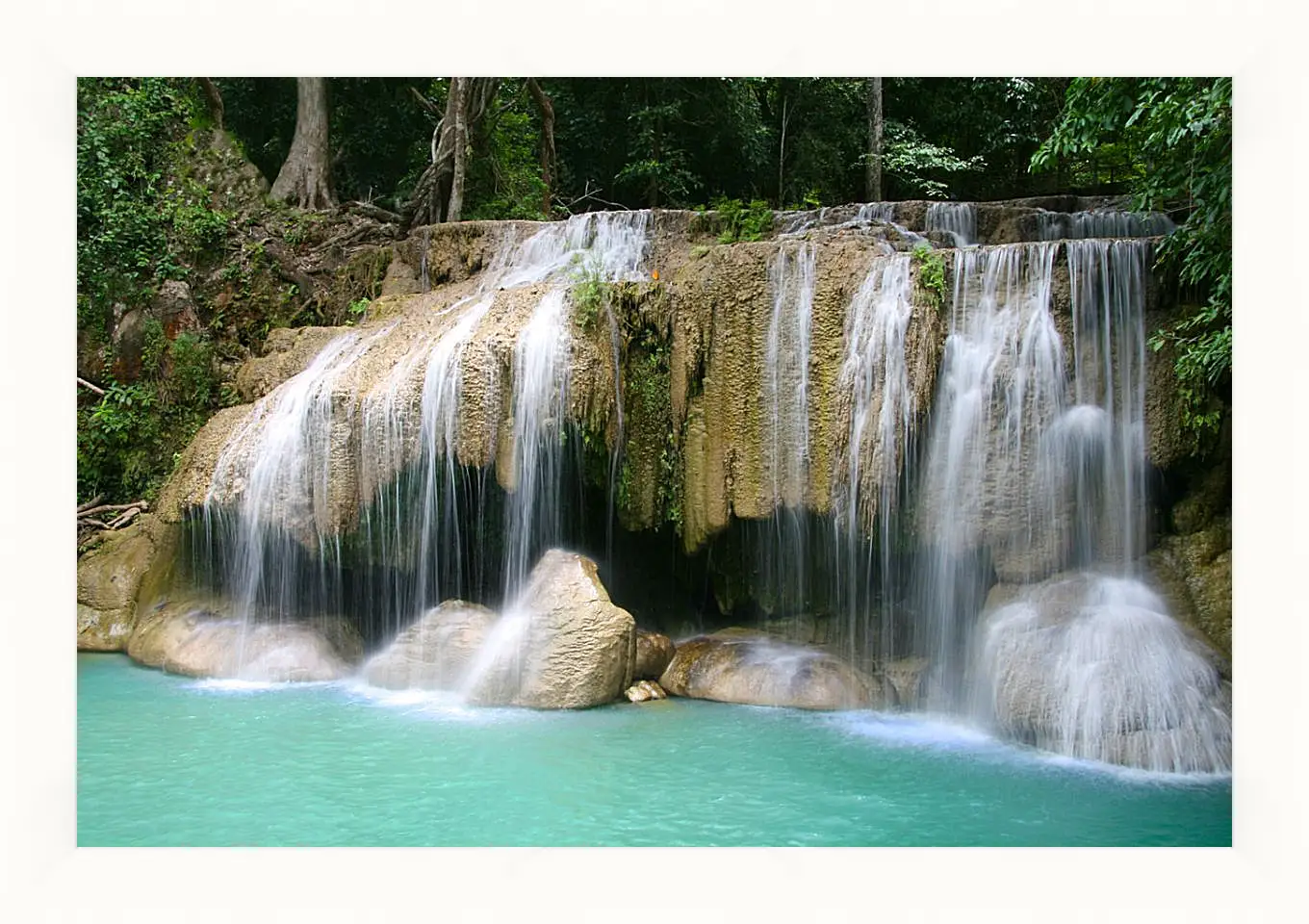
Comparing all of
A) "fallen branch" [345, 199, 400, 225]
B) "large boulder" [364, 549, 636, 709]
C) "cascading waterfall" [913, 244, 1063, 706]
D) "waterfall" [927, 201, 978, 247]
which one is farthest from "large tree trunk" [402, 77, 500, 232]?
"cascading waterfall" [913, 244, 1063, 706]

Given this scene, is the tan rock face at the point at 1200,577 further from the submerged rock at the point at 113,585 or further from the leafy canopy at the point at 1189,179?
the submerged rock at the point at 113,585

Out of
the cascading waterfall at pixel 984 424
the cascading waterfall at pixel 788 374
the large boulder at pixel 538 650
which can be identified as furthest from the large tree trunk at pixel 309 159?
the cascading waterfall at pixel 984 424

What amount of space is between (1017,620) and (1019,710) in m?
0.68

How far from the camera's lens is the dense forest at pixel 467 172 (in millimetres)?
7168

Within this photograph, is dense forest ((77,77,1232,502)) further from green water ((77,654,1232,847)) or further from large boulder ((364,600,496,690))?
large boulder ((364,600,496,690))

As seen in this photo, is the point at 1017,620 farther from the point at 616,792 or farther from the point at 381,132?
the point at 381,132

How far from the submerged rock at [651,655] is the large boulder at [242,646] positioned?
2.42 metres

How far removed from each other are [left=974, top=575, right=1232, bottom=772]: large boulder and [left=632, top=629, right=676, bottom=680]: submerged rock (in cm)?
239

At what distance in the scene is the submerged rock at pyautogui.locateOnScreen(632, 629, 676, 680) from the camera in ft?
26.6

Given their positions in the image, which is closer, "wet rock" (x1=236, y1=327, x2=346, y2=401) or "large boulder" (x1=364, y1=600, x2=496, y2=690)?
"large boulder" (x1=364, y1=600, x2=496, y2=690)

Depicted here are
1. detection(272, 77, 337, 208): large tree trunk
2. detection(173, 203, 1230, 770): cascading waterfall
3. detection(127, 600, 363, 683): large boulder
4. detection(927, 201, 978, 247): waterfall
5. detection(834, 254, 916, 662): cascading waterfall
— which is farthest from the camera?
detection(272, 77, 337, 208): large tree trunk

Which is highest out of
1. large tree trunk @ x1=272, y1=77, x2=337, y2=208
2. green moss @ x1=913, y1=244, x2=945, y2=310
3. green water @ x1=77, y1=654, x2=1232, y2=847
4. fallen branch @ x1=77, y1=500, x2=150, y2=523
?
large tree trunk @ x1=272, y1=77, x2=337, y2=208

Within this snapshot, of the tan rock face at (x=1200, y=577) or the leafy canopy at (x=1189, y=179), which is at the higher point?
the leafy canopy at (x=1189, y=179)
